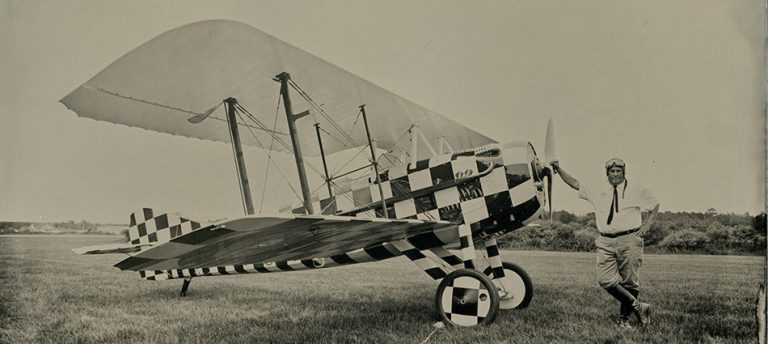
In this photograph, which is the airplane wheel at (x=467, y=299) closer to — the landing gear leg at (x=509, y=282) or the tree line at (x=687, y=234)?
the landing gear leg at (x=509, y=282)

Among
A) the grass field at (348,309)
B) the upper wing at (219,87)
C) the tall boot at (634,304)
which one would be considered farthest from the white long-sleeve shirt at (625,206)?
the upper wing at (219,87)

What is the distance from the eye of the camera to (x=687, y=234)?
3873mm

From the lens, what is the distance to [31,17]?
308 cm

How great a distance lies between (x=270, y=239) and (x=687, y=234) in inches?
143

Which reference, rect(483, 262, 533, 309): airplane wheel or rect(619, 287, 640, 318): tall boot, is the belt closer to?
rect(619, 287, 640, 318): tall boot

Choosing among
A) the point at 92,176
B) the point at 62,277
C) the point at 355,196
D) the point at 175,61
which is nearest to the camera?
the point at 175,61

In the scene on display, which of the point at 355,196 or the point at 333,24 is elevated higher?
the point at 333,24

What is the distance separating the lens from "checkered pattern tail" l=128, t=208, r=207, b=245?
175 inches

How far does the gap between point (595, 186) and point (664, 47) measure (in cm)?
99

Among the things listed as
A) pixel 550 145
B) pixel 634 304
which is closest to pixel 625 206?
pixel 634 304

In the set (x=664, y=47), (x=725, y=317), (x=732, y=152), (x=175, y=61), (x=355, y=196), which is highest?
(x=175, y=61)

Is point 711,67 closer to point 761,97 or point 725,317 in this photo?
point 761,97

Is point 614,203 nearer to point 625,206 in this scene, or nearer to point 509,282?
point 625,206

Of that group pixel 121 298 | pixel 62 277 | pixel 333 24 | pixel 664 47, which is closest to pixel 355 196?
pixel 333 24
